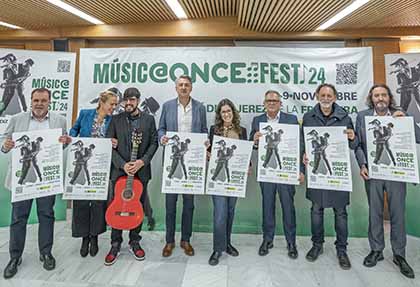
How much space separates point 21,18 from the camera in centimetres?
353

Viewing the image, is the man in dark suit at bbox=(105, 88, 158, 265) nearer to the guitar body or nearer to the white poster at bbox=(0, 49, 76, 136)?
the guitar body

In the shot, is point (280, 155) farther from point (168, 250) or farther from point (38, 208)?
point (38, 208)

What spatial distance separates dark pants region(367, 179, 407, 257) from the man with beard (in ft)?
0.79

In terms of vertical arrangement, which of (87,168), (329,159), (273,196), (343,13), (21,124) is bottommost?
(273,196)

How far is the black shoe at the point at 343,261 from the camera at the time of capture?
238cm

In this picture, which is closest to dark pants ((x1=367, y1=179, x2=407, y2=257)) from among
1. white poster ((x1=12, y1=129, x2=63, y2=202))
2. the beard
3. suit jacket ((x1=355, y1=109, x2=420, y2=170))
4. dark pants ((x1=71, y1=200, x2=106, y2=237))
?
suit jacket ((x1=355, y1=109, x2=420, y2=170))

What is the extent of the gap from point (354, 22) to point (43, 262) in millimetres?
4458

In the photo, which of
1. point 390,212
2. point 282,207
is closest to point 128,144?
point 282,207

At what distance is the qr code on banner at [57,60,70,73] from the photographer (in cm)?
335

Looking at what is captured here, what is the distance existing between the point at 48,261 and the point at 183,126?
1.74 meters

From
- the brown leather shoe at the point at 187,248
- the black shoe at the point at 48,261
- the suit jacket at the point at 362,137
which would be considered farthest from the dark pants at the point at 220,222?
the black shoe at the point at 48,261

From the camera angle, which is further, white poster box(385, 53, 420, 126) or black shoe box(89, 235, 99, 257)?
white poster box(385, 53, 420, 126)

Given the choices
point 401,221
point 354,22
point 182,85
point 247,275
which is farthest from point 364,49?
point 247,275

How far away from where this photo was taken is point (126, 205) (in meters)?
2.41
